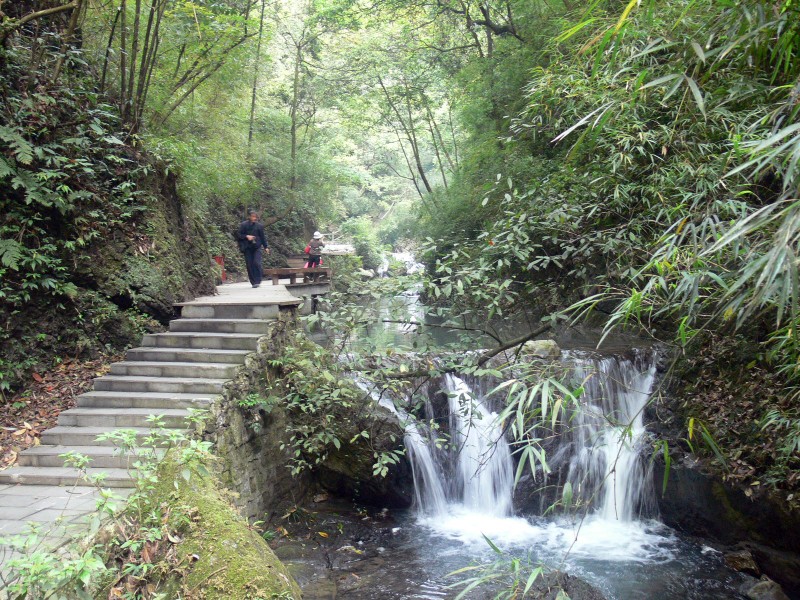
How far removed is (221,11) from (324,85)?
9.76m

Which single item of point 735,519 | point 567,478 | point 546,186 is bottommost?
point 735,519

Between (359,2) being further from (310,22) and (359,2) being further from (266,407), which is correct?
(266,407)

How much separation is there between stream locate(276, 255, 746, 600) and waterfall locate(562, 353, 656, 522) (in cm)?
1

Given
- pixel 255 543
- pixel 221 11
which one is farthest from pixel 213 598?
pixel 221 11

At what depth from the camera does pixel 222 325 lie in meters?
7.57

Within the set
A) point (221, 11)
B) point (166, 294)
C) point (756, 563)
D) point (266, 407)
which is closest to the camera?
point (756, 563)

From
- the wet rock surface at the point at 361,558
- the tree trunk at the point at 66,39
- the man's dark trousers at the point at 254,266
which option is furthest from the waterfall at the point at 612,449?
the tree trunk at the point at 66,39

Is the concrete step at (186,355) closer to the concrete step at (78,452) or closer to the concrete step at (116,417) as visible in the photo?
the concrete step at (116,417)

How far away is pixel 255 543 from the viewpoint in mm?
3883

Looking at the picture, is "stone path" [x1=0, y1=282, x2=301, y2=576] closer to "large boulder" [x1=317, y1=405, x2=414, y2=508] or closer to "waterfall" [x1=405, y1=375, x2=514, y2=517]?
"large boulder" [x1=317, y1=405, x2=414, y2=508]

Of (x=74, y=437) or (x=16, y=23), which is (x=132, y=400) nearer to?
(x=74, y=437)

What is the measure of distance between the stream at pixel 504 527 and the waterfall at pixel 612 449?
0.05 feet

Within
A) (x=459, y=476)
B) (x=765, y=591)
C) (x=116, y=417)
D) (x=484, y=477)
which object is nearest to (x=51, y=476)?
(x=116, y=417)

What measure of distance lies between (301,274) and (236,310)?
567 cm
